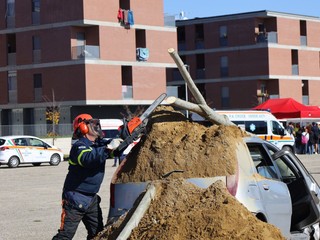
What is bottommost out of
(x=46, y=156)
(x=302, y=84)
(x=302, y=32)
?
(x=46, y=156)

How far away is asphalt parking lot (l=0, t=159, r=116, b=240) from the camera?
1245cm

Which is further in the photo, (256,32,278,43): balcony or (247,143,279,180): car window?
(256,32,278,43): balcony

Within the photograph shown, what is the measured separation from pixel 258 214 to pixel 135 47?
5341 cm

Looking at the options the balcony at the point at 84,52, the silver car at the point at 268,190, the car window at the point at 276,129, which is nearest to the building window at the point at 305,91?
the balcony at the point at 84,52

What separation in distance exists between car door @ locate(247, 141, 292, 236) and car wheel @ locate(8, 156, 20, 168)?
93.5 feet

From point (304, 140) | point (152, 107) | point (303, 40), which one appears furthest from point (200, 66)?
point (152, 107)

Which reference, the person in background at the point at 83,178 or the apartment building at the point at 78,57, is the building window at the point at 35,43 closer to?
the apartment building at the point at 78,57

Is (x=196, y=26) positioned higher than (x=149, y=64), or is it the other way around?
(x=196, y=26)

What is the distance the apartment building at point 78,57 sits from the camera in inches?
2251

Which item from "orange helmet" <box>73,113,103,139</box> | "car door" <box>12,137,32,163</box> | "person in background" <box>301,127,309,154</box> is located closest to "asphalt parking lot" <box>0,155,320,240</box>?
"orange helmet" <box>73,113,103,139</box>

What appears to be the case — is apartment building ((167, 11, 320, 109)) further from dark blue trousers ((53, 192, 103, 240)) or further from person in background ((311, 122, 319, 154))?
dark blue trousers ((53, 192, 103, 240))

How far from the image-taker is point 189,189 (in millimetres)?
7004

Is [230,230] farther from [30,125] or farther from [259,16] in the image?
[259,16]

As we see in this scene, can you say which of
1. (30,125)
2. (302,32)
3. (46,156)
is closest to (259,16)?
(302,32)
